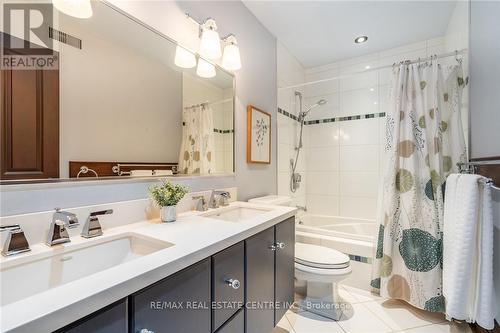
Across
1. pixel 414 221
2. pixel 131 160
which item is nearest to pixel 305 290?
pixel 414 221

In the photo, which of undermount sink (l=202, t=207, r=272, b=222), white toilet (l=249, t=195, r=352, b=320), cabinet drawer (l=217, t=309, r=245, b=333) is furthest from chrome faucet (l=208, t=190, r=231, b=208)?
cabinet drawer (l=217, t=309, r=245, b=333)

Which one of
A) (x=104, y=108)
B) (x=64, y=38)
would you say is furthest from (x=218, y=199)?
(x=64, y=38)

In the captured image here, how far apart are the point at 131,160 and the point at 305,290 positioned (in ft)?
5.71

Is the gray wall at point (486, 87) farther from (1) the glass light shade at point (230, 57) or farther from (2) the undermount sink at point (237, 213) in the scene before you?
(1) the glass light shade at point (230, 57)

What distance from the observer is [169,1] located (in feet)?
4.19

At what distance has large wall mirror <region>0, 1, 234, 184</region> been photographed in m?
0.79

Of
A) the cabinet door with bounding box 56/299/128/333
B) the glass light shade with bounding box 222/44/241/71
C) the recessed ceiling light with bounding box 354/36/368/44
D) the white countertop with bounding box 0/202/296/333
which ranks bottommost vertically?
the cabinet door with bounding box 56/299/128/333

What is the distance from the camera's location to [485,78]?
142cm

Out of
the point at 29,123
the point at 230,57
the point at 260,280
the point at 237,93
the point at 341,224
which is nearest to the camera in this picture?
the point at 29,123

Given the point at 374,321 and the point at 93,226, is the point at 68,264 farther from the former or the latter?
the point at 374,321

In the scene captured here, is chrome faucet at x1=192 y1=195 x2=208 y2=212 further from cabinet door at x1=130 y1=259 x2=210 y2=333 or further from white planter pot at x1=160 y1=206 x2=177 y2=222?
cabinet door at x1=130 y1=259 x2=210 y2=333

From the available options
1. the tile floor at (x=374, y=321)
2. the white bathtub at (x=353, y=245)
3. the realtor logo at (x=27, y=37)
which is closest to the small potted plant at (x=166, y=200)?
the realtor logo at (x=27, y=37)

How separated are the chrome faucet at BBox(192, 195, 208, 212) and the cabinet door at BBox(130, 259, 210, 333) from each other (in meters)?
0.61

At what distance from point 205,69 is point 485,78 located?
5.76 ft
